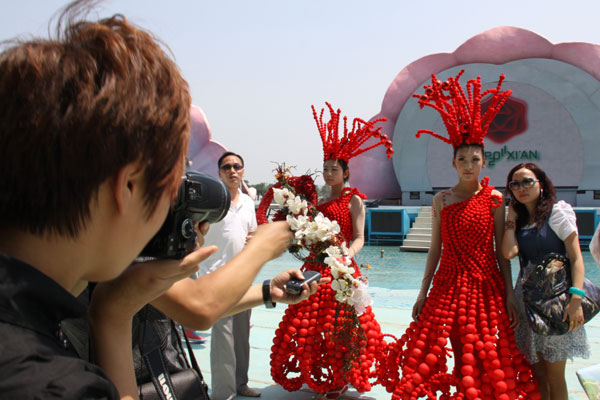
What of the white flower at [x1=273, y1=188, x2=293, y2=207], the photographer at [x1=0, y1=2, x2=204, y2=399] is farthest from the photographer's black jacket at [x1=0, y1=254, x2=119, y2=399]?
the white flower at [x1=273, y1=188, x2=293, y2=207]

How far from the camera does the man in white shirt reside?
297 centimetres

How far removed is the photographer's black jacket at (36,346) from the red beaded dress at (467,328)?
7.37 feet

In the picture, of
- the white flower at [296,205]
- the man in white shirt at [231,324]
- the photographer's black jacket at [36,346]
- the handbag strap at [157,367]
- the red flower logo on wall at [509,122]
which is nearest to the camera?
the photographer's black jacket at [36,346]

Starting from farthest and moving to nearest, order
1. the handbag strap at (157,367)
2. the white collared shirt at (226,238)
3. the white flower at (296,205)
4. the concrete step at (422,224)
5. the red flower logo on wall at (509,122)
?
the red flower logo on wall at (509,122), the concrete step at (422,224), the white collared shirt at (226,238), the white flower at (296,205), the handbag strap at (157,367)

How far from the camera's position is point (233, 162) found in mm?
3453

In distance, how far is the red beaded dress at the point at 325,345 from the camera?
2.79m

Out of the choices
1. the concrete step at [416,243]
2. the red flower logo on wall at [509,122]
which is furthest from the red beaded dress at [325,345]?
the red flower logo on wall at [509,122]

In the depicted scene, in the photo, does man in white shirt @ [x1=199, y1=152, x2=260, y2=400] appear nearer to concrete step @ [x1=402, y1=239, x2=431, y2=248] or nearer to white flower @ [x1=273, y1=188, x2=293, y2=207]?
white flower @ [x1=273, y1=188, x2=293, y2=207]

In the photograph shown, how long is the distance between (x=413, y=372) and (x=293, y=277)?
4.62ft

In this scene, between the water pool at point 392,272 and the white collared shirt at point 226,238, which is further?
the water pool at point 392,272

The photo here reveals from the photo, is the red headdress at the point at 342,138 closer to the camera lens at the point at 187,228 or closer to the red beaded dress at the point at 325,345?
the red beaded dress at the point at 325,345

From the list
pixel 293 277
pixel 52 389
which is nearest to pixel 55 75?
pixel 52 389

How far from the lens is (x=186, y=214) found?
86cm

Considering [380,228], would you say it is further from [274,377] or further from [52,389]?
[52,389]
